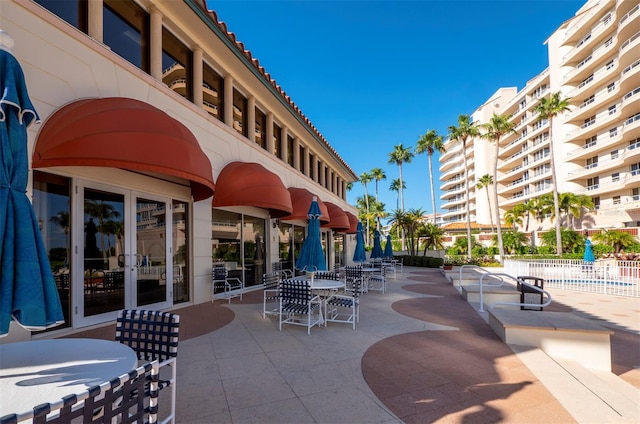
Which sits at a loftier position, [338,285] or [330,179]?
[330,179]

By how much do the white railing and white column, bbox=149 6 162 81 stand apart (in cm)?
A: 1808

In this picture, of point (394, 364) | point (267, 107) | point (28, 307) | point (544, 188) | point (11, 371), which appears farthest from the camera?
point (544, 188)

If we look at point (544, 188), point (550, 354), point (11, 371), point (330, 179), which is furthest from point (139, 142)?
point (544, 188)

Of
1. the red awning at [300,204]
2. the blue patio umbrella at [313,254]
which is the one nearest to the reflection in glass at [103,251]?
the blue patio umbrella at [313,254]

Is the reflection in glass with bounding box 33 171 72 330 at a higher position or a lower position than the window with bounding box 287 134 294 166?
lower

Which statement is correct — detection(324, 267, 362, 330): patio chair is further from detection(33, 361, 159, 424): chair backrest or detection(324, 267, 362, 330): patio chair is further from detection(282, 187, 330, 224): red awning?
detection(282, 187, 330, 224): red awning

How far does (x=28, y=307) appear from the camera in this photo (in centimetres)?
250

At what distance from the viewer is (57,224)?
6.23 metres

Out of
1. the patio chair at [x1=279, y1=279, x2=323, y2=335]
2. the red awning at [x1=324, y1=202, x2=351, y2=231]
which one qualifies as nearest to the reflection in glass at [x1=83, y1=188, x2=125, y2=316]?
the patio chair at [x1=279, y1=279, x2=323, y2=335]

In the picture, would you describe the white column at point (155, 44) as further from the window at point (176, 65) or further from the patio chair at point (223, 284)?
the patio chair at point (223, 284)

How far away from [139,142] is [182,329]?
4027mm

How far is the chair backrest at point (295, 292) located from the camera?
22.0 ft

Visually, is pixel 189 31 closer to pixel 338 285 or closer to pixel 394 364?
pixel 338 285

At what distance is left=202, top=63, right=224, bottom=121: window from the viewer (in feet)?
35.0
